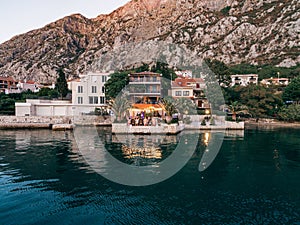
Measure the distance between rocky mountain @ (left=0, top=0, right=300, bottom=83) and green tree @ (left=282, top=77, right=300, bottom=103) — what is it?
133 feet

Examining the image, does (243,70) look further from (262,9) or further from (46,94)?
(46,94)

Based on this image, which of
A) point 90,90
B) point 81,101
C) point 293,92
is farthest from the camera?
point 293,92

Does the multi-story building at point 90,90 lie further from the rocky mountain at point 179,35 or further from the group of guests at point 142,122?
the rocky mountain at point 179,35

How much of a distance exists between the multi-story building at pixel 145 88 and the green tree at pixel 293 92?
30.5 meters

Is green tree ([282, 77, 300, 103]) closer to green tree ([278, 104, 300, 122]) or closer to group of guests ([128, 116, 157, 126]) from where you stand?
green tree ([278, 104, 300, 122])

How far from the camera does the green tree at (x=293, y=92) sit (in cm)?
5865

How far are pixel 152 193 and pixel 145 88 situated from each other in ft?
133

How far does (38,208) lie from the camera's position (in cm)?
1112

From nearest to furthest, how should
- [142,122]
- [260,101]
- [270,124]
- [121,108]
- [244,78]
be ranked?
1. [142,122]
2. [121,108]
3. [270,124]
4. [260,101]
5. [244,78]

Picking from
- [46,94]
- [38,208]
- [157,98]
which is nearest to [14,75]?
[46,94]

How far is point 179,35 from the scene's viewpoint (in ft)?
437

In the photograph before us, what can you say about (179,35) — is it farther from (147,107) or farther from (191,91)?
(147,107)

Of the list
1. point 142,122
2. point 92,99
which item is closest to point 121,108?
point 142,122

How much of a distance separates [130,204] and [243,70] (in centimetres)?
9344
